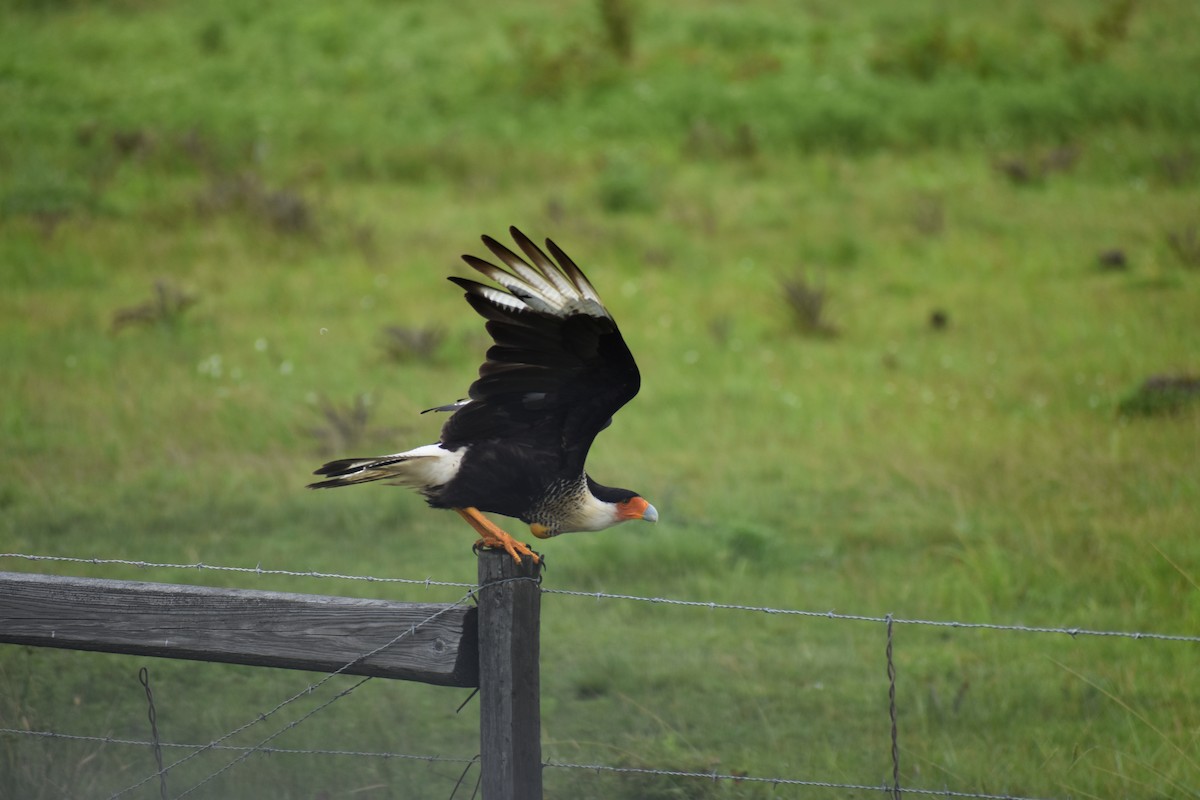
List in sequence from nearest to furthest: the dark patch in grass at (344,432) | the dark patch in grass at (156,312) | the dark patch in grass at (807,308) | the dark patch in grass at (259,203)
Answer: the dark patch in grass at (344,432), the dark patch in grass at (156,312), the dark patch in grass at (807,308), the dark patch in grass at (259,203)

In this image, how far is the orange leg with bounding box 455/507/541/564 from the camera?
3.03m

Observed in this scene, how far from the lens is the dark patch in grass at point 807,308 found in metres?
9.88

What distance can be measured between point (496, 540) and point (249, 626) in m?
0.62

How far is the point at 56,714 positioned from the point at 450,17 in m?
16.5

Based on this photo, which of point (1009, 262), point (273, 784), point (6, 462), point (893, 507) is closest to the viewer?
point (273, 784)

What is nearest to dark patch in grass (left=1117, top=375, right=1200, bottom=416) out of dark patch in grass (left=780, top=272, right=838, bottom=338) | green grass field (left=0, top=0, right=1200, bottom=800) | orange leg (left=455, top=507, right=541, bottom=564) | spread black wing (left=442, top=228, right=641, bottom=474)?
green grass field (left=0, top=0, right=1200, bottom=800)

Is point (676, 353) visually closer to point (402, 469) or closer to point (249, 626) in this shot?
point (402, 469)

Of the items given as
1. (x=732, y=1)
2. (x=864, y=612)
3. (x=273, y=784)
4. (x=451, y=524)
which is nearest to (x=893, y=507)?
(x=864, y=612)

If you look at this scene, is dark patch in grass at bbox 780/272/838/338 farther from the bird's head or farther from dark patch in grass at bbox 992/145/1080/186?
the bird's head

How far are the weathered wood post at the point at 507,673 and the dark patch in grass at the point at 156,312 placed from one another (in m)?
7.48

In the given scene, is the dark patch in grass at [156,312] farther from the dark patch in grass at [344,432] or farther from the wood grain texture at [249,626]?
the wood grain texture at [249,626]

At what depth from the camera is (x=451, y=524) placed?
6.98 m

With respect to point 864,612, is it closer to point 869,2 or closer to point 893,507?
point 893,507

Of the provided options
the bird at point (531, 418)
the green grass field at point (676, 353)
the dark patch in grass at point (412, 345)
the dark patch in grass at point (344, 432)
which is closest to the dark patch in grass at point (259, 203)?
the green grass field at point (676, 353)
